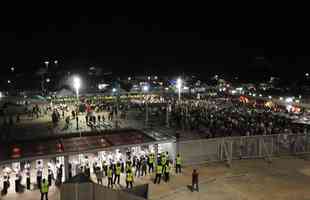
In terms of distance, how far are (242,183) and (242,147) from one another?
14.2 feet

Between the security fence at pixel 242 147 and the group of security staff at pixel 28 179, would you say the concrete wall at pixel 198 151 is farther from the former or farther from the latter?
the group of security staff at pixel 28 179

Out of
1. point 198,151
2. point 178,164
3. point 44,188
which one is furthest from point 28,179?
point 198,151

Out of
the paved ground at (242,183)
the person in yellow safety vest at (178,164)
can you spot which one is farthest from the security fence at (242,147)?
the person in yellow safety vest at (178,164)

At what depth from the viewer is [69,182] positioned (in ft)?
22.1

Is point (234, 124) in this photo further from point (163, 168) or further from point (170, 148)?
point (163, 168)

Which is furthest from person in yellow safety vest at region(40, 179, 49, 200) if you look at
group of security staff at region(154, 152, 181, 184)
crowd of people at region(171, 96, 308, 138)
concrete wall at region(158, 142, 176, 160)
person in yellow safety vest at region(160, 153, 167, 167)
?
crowd of people at region(171, 96, 308, 138)

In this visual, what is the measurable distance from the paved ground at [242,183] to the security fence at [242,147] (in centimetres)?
59

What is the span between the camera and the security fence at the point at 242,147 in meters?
20.5

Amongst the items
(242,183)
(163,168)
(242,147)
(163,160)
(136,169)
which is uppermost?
(242,147)

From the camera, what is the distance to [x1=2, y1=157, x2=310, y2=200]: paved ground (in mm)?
15711

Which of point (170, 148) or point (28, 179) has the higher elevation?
point (170, 148)

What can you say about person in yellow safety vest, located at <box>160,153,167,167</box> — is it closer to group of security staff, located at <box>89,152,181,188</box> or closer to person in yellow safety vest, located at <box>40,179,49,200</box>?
group of security staff, located at <box>89,152,181,188</box>

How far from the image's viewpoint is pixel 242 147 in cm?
2145

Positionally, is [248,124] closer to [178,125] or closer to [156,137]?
[178,125]
